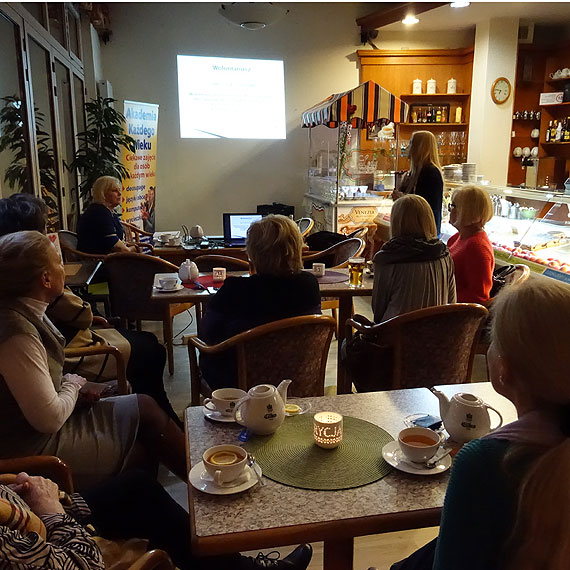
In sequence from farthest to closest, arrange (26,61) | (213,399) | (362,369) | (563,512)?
1. (26,61)
2. (362,369)
3. (213,399)
4. (563,512)

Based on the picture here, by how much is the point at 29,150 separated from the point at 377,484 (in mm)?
A: 3743

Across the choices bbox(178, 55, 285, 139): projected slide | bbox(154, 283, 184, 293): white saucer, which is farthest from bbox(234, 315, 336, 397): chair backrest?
bbox(178, 55, 285, 139): projected slide

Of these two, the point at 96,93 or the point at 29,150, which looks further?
the point at 96,93

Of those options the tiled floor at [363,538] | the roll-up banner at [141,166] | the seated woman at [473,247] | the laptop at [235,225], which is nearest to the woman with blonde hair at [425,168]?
the seated woman at [473,247]

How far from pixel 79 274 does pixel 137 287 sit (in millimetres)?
430

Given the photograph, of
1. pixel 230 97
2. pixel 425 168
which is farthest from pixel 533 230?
pixel 230 97

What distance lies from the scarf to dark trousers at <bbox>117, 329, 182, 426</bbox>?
120 cm

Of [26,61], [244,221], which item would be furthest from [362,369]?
[26,61]

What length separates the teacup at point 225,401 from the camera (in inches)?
56.9

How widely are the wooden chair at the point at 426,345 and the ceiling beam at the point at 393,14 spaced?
4577mm

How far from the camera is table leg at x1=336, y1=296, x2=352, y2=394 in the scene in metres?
2.81

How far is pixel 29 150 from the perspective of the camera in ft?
13.1

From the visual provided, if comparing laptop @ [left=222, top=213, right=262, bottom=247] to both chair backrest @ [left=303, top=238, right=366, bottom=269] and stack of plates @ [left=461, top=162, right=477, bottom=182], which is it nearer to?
chair backrest @ [left=303, top=238, right=366, bottom=269]

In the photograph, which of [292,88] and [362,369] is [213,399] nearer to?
[362,369]
